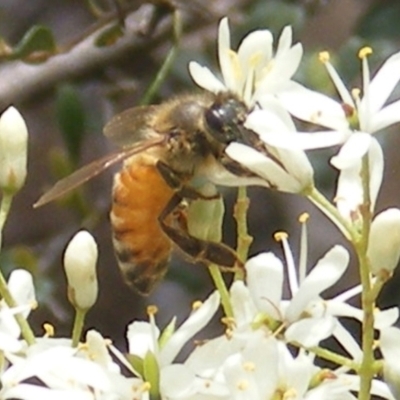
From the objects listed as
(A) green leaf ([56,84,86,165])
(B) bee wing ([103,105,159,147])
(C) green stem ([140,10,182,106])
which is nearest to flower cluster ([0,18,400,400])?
(B) bee wing ([103,105,159,147])

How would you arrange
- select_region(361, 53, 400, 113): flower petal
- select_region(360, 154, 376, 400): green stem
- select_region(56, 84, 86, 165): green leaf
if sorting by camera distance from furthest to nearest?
select_region(56, 84, 86, 165): green leaf < select_region(361, 53, 400, 113): flower petal < select_region(360, 154, 376, 400): green stem

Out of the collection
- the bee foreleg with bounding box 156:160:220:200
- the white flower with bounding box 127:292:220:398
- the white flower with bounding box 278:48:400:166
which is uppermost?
the white flower with bounding box 278:48:400:166

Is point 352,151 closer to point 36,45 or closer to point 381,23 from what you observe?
point 36,45

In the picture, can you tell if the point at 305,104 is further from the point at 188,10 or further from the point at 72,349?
the point at 188,10

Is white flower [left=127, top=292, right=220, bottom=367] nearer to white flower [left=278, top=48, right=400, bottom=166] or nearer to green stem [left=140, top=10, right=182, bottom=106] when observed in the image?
white flower [left=278, top=48, right=400, bottom=166]

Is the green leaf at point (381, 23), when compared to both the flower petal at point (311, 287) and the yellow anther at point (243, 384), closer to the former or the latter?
the flower petal at point (311, 287)

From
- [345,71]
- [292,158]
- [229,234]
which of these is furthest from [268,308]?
[229,234]

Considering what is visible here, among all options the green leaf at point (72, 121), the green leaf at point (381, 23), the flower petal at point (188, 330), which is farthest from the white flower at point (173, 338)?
the green leaf at point (381, 23)
